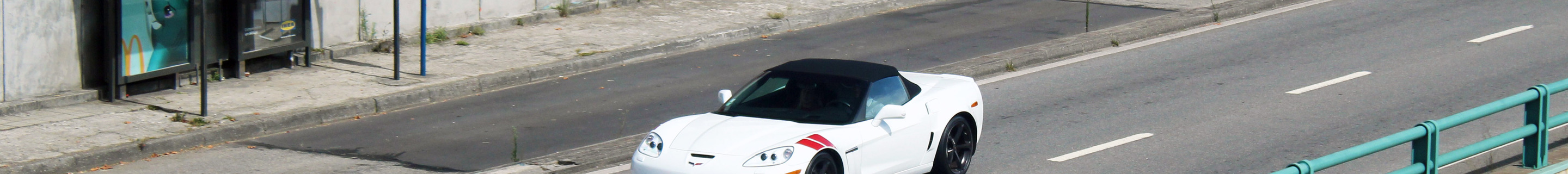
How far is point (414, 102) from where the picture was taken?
1298cm

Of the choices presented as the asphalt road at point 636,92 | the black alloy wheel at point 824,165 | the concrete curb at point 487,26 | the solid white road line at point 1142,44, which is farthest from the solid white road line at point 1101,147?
the concrete curb at point 487,26

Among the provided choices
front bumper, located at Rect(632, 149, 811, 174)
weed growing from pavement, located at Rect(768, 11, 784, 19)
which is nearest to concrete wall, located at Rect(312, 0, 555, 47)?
weed growing from pavement, located at Rect(768, 11, 784, 19)

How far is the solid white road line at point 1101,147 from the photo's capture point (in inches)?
392

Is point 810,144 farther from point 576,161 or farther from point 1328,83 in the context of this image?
point 1328,83

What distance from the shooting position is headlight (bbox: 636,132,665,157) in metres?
7.99

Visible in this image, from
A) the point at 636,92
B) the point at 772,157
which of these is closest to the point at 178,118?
the point at 636,92

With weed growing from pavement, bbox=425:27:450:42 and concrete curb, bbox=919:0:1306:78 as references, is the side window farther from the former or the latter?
weed growing from pavement, bbox=425:27:450:42

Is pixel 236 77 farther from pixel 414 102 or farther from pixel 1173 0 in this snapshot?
pixel 1173 0

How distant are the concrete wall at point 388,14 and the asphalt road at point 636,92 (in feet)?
9.66

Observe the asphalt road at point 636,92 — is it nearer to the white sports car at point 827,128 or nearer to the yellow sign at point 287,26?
the white sports car at point 827,128

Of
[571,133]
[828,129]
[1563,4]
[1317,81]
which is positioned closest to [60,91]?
[571,133]

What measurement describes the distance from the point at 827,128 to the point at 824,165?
0.90ft

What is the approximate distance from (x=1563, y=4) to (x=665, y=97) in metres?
12.7

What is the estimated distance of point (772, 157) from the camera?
7.81 m
